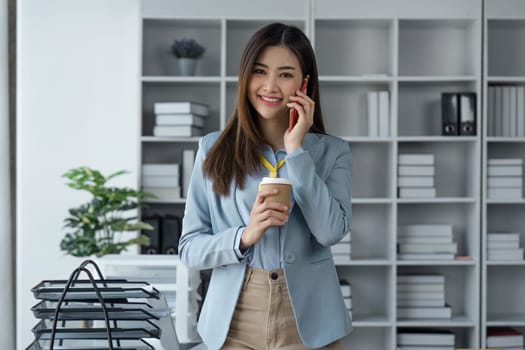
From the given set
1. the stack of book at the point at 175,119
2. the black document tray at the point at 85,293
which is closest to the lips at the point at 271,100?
the black document tray at the point at 85,293

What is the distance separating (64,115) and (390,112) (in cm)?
191

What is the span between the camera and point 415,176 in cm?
480

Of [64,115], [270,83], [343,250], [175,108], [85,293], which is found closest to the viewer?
[85,293]

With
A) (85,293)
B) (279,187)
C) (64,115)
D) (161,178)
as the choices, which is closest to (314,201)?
(279,187)

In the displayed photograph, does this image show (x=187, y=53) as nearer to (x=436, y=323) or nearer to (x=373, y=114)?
(x=373, y=114)

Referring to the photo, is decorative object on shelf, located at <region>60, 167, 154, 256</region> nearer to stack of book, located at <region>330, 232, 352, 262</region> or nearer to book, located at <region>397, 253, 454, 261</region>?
stack of book, located at <region>330, 232, 352, 262</region>

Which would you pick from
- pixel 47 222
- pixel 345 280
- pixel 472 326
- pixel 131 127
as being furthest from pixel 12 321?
pixel 472 326

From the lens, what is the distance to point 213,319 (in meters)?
1.65

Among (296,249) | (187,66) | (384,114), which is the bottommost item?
(296,249)

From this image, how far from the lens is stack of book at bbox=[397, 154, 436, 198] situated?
479 centimetres

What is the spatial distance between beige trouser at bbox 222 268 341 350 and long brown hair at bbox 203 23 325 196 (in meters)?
0.20

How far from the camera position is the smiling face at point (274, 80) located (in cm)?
167

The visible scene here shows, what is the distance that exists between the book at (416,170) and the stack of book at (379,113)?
218 millimetres

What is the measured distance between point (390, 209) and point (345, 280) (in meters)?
0.53
